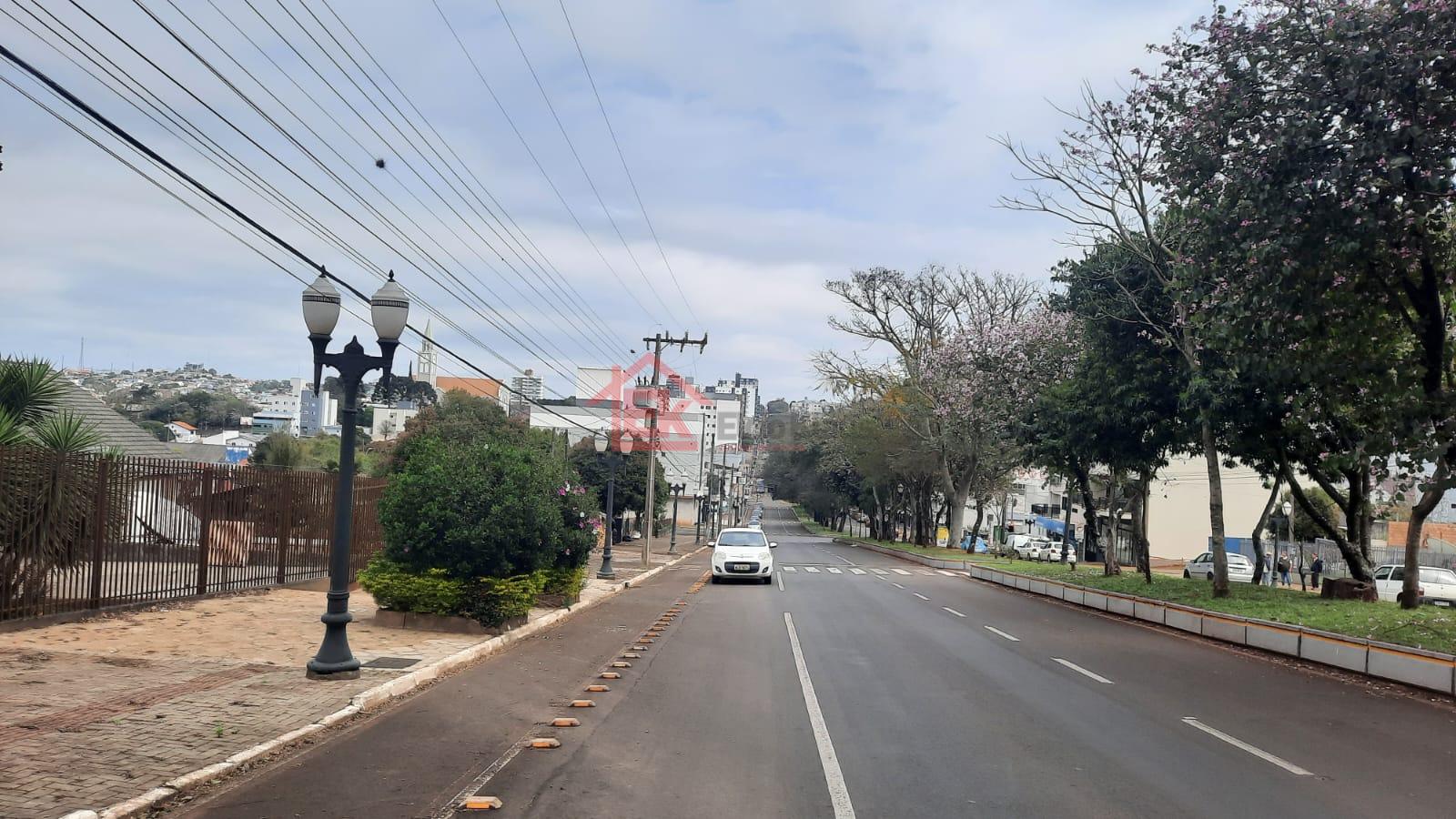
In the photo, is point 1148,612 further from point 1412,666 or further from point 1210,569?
point 1210,569

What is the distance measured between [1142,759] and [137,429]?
98.2 ft

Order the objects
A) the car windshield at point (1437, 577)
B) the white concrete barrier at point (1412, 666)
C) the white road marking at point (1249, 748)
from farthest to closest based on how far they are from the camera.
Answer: the car windshield at point (1437, 577) → the white concrete barrier at point (1412, 666) → the white road marking at point (1249, 748)

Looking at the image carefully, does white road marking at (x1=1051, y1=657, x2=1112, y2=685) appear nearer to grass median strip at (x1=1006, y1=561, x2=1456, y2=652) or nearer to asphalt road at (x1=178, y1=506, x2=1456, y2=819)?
asphalt road at (x1=178, y1=506, x2=1456, y2=819)

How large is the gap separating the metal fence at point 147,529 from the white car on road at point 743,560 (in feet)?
37.7

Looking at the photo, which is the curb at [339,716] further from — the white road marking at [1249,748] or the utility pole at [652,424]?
the utility pole at [652,424]

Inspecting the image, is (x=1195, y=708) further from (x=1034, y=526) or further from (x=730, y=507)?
(x=730, y=507)

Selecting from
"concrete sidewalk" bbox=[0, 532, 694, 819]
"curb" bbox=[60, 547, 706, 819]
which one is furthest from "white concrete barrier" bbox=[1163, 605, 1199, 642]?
"concrete sidewalk" bbox=[0, 532, 694, 819]

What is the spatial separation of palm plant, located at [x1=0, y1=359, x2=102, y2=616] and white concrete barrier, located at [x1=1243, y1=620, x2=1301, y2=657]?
55.9 ft

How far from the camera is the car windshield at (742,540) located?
100 feet

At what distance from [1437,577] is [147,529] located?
31706mm

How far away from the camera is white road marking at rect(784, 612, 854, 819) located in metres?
6.64

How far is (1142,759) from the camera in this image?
8125 mm

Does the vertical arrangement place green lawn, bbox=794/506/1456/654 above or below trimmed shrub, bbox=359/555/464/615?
below

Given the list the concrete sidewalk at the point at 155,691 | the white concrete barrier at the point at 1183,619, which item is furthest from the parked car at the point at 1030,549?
the concrete sidewalk at the point at 155,691
